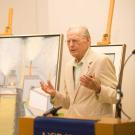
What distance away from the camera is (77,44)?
2.41m

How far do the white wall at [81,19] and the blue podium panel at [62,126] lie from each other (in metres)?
2.03

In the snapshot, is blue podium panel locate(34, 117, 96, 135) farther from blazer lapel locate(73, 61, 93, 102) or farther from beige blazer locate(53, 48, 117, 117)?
blazer lapel locate(73, 61, 93, 102)

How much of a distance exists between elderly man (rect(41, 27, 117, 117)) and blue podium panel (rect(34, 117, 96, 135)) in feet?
2.57

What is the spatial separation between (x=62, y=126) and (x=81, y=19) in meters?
2.41

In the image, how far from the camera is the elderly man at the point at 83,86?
2246 millimetres

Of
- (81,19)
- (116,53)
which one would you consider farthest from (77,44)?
(81,19)

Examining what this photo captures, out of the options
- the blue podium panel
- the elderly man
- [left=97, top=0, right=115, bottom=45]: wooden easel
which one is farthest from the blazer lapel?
the blue podium panel

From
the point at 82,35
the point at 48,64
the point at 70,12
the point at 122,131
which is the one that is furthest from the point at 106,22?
the point at 122,131

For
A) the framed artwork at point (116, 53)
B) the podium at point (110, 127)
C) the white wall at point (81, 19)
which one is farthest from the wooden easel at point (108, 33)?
the podium at point (110, 127)

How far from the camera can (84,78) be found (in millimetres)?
1996

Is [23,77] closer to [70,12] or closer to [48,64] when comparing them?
[48,64]

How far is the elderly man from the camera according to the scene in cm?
225

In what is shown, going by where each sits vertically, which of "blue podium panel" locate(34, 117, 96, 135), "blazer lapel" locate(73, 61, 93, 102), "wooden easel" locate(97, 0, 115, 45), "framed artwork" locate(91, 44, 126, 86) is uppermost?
"wooden easel" locate(97, 0, 115, 45)

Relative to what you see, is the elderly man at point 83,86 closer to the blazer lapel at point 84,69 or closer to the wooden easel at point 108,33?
the blazer lapel at point 84,69
